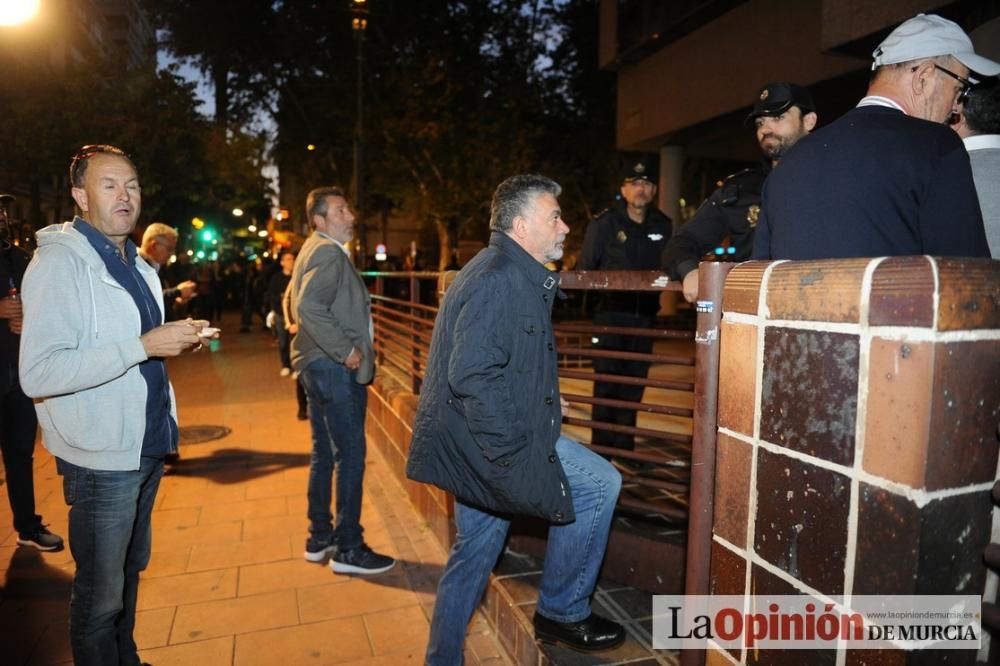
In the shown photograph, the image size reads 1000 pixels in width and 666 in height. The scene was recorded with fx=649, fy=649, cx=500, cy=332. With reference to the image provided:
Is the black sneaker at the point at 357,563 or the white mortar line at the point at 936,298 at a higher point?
the white mortar line at the point at 936,298

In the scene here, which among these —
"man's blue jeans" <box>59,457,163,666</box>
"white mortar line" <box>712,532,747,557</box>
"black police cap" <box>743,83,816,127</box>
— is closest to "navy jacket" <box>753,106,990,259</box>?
"white mortar line" <box>712,532,747,557</box>

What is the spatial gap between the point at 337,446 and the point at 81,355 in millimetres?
2052

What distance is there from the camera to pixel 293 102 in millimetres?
30688

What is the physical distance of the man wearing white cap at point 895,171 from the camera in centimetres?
167

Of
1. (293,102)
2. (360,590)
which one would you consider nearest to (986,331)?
(360,590)

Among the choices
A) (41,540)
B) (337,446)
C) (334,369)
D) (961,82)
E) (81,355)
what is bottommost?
(41,540)

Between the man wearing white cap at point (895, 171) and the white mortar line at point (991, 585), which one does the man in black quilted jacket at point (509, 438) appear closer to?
the man wearing white cap at point (895, 171)

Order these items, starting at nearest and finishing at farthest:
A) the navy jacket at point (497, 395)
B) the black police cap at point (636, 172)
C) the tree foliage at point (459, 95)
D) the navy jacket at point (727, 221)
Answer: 1. the navy jacket at point (497, 395)
2. the navy jacket at point (727, 221)
3. the black police cap at point (636, 172)
4. the tree foliage at point (459, 95)

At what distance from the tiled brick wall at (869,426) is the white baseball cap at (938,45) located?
87 cm

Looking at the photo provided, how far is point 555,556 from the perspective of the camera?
9.34 feet

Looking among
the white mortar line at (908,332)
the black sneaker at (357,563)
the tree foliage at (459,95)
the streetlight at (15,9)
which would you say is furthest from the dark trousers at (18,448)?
the tree foliage at (459,95)

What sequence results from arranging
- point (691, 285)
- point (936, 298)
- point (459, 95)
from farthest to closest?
point (459, 95)
point (691, 285)
point (936, 298)

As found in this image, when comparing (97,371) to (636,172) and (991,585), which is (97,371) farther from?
(636,172)

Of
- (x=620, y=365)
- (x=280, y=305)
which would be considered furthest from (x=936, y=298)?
(x=280, y=305)
